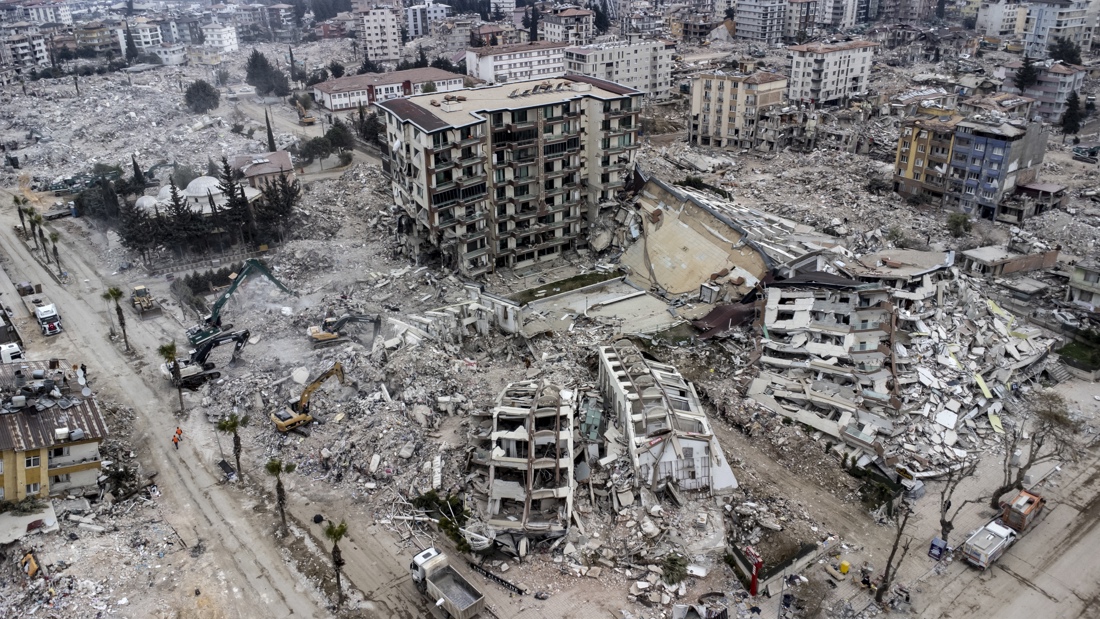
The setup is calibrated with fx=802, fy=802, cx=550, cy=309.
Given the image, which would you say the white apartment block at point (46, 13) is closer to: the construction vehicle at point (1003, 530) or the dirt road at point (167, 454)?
the dirt road at point (167, 454)

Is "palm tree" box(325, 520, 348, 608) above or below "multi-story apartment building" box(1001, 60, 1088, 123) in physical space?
below

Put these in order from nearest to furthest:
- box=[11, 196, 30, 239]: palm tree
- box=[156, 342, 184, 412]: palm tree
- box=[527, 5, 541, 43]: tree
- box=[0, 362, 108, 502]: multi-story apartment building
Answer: box=[0, 362, 108, 502]: multi-story apartment building, box=[156, 342, 184, 412]: palm tree, box=[11, 196, 30, 239]: palm tree, box=[527, 5, 541, 43]: tree

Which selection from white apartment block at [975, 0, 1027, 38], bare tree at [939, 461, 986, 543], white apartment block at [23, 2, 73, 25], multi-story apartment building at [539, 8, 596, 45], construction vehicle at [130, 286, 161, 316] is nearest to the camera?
bare tree at [939, 461, 986, 543]

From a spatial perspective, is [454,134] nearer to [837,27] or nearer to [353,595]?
[353,595]

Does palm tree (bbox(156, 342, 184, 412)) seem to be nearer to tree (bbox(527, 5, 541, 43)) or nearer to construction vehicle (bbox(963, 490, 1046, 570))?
construction vehicle (bbox(963, 490, 1046, 570))

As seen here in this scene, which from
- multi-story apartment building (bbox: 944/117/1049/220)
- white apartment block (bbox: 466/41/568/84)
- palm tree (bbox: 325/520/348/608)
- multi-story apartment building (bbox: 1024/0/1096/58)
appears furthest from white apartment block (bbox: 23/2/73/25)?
multi-story apartment building (bbox: 1024/0/1096/58)

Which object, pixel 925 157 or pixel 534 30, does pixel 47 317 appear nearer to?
pixel 925 157

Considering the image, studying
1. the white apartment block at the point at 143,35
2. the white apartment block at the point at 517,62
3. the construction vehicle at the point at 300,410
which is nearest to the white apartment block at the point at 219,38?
the white apartment block at the point at 143,35

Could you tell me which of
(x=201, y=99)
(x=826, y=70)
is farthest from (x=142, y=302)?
(x=826, y=70)
